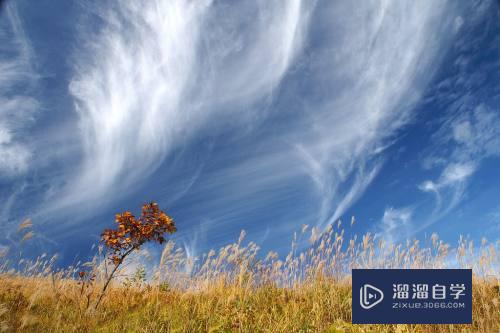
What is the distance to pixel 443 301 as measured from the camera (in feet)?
19.7

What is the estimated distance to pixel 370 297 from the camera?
6.03 meters

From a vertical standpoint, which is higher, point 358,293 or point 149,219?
point 149,219

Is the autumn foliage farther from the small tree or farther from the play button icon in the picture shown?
the play button icon

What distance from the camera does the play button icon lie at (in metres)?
6.00

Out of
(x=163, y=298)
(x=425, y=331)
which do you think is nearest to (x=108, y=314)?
(x=163, y=298)

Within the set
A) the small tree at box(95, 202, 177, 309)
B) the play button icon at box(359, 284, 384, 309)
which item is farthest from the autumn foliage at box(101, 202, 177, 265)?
the play button icon at box(359, 284, 384, 309)

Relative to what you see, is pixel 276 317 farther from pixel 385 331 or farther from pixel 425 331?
pixel 425 331

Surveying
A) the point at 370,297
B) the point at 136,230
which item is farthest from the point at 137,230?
the point at 370,297

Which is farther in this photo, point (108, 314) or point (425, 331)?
point (108, 314)

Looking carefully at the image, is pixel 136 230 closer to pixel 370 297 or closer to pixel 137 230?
pixel 137 230

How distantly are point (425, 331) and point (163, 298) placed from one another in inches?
194

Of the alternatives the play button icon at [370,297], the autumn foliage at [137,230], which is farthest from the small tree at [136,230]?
the play button icon at [370,297]

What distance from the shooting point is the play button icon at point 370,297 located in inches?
236

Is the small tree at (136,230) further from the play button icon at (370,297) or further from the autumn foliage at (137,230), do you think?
the play button icon at (370,297)
